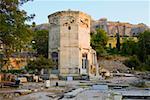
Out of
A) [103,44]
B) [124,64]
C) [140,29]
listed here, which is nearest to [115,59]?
[124,64]

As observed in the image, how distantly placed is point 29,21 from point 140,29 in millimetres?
100911

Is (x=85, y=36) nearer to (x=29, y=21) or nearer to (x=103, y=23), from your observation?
(x=29, y=21)

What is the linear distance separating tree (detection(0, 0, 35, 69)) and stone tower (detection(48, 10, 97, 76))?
22816 mm

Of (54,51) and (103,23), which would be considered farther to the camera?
(103,23)

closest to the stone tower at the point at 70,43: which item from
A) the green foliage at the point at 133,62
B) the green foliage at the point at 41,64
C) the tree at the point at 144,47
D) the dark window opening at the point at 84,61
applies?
the dark window opening at the point at 84,61

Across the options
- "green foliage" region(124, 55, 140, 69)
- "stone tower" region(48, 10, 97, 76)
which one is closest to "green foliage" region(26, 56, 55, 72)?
"stone tower" region(48, 10, 97, 76)

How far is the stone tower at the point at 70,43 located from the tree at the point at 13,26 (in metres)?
22.8

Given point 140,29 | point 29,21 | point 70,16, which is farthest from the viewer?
point 140,29

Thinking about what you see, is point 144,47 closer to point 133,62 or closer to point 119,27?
point 133,62

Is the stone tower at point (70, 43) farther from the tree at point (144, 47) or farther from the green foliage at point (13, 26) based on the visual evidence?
the green foliage at point (13, 26)

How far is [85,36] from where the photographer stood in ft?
158

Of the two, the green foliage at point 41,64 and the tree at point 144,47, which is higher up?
the tree at point 144,47

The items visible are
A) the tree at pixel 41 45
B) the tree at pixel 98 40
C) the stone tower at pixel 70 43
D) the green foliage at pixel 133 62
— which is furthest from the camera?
the tree at pixel 98 40

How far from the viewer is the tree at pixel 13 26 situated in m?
20.5
